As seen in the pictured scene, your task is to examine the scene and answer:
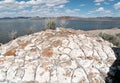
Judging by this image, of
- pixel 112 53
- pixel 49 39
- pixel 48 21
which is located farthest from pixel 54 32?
pixel 48 21

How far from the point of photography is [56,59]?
5914 millimetres

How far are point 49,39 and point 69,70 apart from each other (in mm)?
1347

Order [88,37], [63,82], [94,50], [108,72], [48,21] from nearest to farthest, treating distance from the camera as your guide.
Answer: [63,82] < [108,72] < [94,50] < [88,37] < [48,21]

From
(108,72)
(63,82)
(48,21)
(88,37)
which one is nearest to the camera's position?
(63,82)

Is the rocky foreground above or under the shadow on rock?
above

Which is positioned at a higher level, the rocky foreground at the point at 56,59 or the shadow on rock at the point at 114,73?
the rocky foreground at the point at 56,59

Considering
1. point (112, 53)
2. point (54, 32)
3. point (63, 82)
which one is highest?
point (54, 32)

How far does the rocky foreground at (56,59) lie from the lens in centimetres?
556

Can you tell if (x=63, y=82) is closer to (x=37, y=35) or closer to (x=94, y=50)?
(x=94, y=50)

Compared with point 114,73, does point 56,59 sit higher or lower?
higher

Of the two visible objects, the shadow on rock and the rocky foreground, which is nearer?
the rocky foreground

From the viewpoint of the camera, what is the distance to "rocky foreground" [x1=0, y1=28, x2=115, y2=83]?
18.2ft

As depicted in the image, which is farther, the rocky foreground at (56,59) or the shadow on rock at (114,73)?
the shadow on rock at (114,73)

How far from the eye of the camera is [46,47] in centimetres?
638
